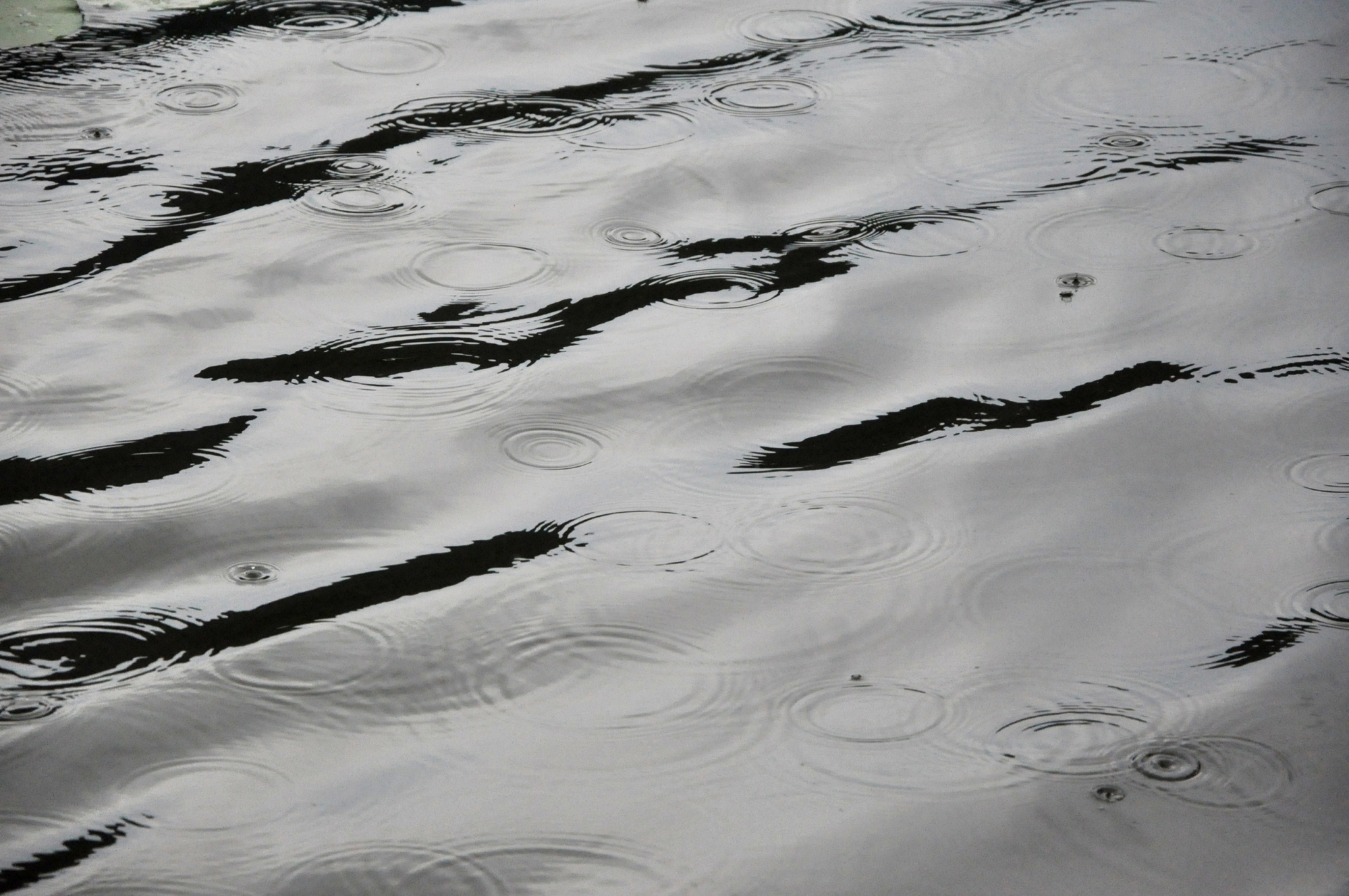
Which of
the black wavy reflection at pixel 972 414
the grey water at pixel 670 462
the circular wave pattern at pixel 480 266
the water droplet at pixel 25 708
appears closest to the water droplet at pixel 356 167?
the grey water at pixel 670 462

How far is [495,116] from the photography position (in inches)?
107

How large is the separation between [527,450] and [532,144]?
0.96m

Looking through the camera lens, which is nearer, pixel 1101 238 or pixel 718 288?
pixel 718 288

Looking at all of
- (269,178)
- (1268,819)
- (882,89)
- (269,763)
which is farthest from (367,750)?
(882,89)

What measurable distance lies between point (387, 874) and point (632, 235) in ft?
4.37

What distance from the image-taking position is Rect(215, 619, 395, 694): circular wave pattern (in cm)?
148

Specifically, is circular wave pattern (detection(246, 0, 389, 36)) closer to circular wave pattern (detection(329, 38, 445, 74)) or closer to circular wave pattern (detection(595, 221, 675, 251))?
circular wave pattern (detection(329, 38, 445, 74))

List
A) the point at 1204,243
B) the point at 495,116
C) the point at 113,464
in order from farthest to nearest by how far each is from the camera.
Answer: the point at 495,116, the point at 1204,243, the point at 113,464

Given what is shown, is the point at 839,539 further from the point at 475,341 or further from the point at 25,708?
the point at 25,708

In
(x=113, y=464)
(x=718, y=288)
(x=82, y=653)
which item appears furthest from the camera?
(x=718, y=288)

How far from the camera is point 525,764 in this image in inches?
55.0

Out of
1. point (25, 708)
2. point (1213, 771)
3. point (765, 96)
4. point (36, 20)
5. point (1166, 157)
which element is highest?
point (36, 20)

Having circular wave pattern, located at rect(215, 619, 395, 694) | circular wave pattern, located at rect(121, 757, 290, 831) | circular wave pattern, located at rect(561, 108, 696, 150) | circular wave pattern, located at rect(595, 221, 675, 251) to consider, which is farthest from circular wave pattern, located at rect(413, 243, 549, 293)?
circular wave pattern, located at rect(121, 757, 290, 831)

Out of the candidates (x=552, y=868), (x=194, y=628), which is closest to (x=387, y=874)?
(x=552, y=868)
